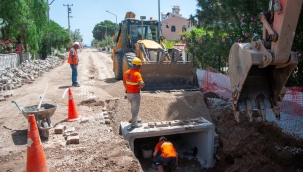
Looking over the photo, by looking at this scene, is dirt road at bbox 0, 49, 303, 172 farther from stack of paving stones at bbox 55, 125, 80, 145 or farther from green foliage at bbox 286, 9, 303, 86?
green foliage at bbox 286, 9, 303, 86

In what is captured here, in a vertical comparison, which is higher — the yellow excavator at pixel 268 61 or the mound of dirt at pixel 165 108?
the yellow excavator at pixel 268 61

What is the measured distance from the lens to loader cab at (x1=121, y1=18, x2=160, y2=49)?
11.0m

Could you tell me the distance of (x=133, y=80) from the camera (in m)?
5.47

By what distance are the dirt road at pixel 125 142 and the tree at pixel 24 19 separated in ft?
29.6

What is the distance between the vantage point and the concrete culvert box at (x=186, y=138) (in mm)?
5814

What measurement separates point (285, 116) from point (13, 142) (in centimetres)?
619

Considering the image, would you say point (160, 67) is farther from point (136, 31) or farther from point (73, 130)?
point (73, 130)

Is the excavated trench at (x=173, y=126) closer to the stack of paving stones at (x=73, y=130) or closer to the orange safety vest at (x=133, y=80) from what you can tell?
the stack of paving stones at (x=73, y=130)

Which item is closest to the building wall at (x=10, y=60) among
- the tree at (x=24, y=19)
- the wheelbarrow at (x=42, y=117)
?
the tree at (x=24, y=19)

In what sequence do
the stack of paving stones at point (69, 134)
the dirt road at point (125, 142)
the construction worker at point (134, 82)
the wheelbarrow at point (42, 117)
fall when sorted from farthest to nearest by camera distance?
the construction worker at point (134, 82) → the wheelbarrow at point (42, 117) → the stack of paving stones at point (69, 134) → the dirt road at point (125, 142)

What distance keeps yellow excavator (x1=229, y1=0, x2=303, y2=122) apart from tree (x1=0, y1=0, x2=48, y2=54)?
49.5ft

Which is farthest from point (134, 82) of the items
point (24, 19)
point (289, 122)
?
point (24, 19)

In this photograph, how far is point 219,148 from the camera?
255 inches

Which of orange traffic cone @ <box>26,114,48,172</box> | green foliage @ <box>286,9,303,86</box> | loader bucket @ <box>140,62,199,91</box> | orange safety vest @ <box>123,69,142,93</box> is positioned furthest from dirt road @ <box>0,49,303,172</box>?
green foliage @ <box>286,9,303,86</box>
